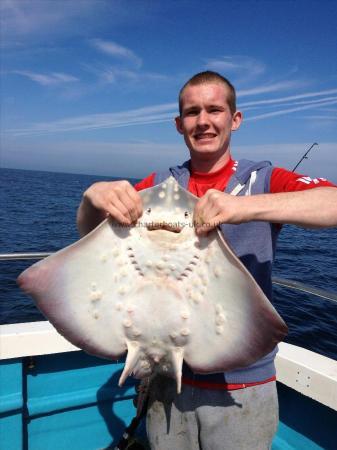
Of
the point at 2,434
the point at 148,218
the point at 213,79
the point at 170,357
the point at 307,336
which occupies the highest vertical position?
the point at 213,79

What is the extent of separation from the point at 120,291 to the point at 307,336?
7592 millimetres

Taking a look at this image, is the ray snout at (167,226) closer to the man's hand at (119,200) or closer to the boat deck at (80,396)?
the man's hand at (119,200)

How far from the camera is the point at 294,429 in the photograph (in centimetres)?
275

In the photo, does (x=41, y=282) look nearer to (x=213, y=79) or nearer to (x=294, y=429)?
(x=213, y=79)

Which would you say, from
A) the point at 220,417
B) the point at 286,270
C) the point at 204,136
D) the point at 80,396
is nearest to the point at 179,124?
the point at 204,136

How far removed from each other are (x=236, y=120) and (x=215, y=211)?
0.96 m

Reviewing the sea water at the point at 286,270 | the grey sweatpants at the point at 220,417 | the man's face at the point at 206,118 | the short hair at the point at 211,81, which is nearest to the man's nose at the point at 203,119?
the man's face at the point at 206,118

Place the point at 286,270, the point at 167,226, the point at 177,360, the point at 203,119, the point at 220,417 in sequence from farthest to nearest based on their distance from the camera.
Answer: the point at 286,270 → the point at 203,119 → the point at 220,417 → the point at 177,360 → the point at 167,226

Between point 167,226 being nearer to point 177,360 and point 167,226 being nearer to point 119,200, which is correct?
point 119,200

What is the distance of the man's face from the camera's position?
200 centimetres

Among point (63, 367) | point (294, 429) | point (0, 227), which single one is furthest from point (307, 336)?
point (0, 227)

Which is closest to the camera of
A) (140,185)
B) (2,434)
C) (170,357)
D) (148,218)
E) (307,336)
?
(148,218)

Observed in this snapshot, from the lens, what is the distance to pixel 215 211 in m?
1.44

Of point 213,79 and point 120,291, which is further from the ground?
point 213,79
